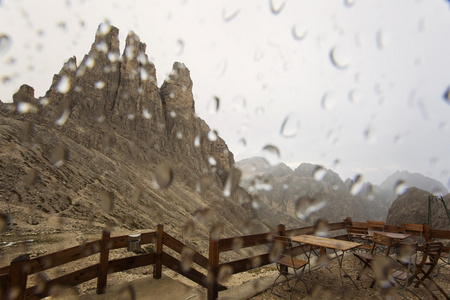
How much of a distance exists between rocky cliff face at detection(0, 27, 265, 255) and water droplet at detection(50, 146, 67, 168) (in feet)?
0.62

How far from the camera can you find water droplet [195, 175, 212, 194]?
5172cm

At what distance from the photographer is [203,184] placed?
55.7 m

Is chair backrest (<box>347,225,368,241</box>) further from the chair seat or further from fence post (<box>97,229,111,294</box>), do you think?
fence post (<box>97,229,111,294</box>)

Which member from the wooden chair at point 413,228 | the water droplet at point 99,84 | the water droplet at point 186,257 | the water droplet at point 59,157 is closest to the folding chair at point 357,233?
the wooden chair at point 413,228

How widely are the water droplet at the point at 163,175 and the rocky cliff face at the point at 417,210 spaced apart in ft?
118

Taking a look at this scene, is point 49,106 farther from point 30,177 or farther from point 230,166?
point 230,166

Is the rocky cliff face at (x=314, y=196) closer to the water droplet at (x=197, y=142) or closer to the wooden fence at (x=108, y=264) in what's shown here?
the water droplet at (x=197, y=142)

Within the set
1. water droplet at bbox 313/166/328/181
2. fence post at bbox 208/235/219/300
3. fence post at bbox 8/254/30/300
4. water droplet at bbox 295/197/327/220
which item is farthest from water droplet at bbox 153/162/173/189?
water droplet at bbox 313/166/328/181

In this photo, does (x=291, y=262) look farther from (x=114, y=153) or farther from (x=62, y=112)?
(x=62, y=112)

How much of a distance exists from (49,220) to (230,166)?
230 ft

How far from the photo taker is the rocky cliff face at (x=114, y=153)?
15.3 m

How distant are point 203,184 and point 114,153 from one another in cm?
2208

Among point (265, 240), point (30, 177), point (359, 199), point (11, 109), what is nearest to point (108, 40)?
point (11, 109)

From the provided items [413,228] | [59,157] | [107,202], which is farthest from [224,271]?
[59,157]
